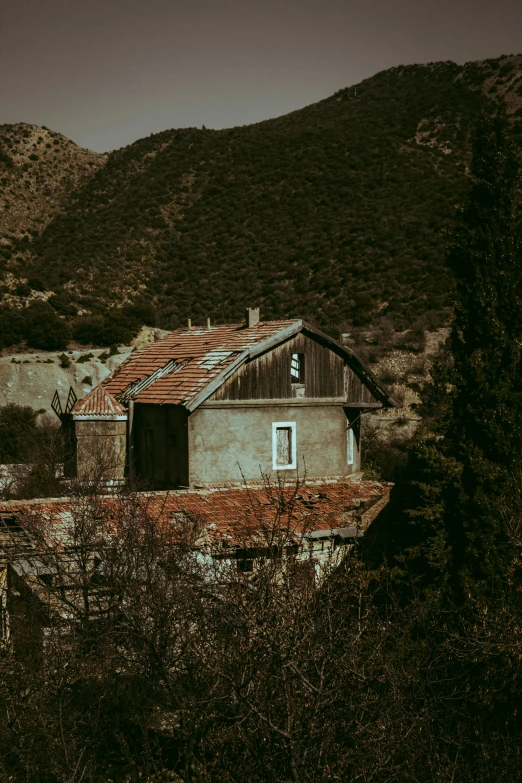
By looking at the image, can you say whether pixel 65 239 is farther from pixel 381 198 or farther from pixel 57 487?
pixel 57 487

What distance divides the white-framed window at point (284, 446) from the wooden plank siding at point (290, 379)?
0.87m

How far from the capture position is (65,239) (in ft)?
229

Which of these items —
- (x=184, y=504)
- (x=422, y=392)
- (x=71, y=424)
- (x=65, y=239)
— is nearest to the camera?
(x=184, y=504)

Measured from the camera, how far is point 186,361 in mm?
27422

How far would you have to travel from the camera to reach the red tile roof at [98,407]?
27.0 metres

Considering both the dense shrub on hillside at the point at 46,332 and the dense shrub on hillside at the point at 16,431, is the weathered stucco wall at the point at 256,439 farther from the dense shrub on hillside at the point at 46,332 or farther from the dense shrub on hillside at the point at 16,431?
the dense shrub on hillside at the point at 46,332

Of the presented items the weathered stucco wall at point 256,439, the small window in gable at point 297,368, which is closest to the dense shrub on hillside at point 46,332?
the small window in gable at point 297,368

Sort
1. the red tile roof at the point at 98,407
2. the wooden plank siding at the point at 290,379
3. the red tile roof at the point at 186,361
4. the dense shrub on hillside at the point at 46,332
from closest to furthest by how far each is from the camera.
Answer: the red tile roof at the point at 186,361 < the wooden plank siding at the point at 290,379 < the red tile roof at the point at 98,407 < the dense shrub on hillside at the point at 46,332

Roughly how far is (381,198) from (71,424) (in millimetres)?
40383

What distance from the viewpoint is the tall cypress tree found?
16.3m

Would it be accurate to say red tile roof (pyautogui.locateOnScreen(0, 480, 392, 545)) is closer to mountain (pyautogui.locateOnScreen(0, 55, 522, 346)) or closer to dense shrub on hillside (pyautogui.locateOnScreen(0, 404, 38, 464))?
dense shrub on hillside (pyautogui.locateOnScreen(0, 404, 38, 464))

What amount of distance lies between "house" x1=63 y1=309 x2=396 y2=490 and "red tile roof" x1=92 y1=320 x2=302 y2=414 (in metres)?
0.06

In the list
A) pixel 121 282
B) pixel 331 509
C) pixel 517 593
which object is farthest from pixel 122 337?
pixel 517 593

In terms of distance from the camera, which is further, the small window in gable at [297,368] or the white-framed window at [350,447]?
the white-framed window at [350,447]
